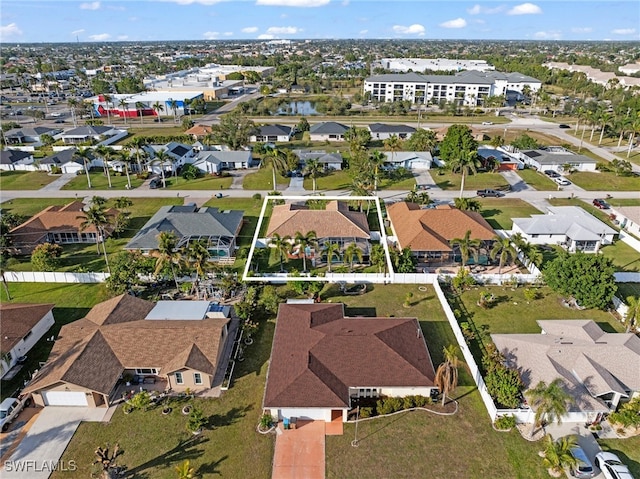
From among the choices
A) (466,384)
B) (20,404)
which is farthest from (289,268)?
(20,404)

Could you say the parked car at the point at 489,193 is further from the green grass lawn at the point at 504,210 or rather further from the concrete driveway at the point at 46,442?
the concrete driveway at the point at 46,442

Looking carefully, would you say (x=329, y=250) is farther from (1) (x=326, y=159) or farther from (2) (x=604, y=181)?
(2) (x=604, y=181)

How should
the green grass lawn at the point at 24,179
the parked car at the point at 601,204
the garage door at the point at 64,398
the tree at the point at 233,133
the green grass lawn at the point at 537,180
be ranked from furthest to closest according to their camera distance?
the tree at the point at 233,133, the green grass lawn at the point at 24,179, the green grass lawn at the point at 537,180, the parked car at the point at 601,204, the garage door at the point at 64,398

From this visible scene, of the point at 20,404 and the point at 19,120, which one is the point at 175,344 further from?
the point at 19,120

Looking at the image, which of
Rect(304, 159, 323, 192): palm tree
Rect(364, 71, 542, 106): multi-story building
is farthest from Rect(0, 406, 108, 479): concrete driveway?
Rect(364, 71, 542, 106): multi-story building

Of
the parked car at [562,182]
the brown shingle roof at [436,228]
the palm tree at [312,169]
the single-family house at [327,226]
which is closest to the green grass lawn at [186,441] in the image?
the single-family house at [327,226]

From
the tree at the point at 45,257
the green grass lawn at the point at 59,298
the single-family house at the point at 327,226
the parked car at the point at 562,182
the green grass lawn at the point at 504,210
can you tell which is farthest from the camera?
the parked car at the point at 562,182
